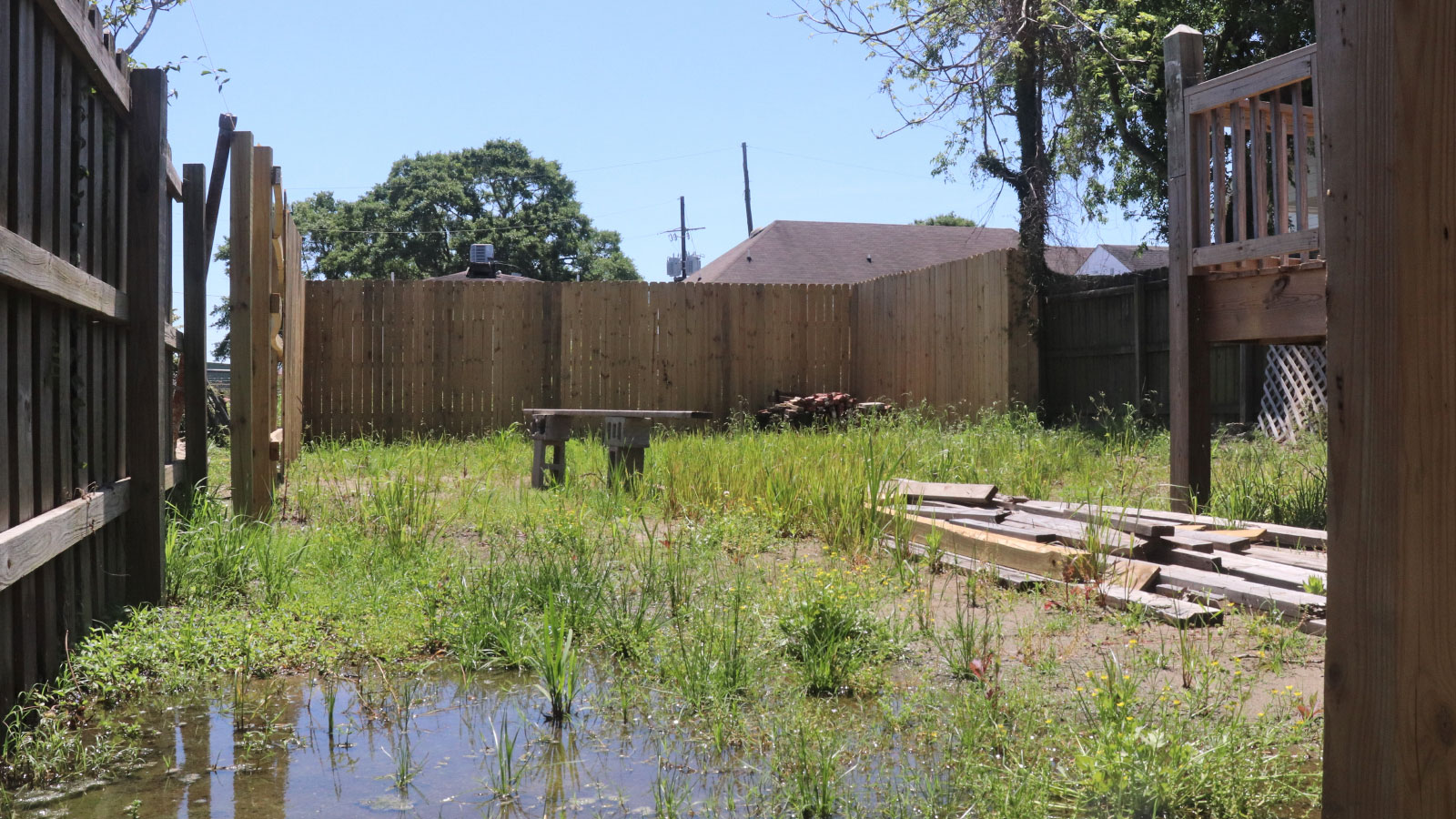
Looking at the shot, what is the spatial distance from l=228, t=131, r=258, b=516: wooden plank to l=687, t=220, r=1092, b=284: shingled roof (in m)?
18.9

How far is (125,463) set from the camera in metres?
3.78

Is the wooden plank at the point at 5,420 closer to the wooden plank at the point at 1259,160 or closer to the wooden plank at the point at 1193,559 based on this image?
the wooden plank at the point at 1193,559

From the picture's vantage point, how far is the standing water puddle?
234 cm

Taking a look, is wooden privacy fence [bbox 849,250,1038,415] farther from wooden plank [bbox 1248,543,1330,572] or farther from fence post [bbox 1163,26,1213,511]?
wooden plank [bbox 1248,543,1330,572]

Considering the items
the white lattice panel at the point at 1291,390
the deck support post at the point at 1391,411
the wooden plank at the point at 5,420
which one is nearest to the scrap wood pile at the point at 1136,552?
the deck support post at the point at 1391,411

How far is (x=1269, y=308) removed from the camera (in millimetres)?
5473

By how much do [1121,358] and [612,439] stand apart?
20.5ft

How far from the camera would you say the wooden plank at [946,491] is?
5672 millimetres

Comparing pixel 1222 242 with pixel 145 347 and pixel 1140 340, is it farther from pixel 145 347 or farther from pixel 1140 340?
pixel 1140 340

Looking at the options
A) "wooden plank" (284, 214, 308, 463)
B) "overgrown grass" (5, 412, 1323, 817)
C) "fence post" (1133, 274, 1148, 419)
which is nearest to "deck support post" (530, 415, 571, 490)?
"overgrown grass" (5, 412, 1323, 817)

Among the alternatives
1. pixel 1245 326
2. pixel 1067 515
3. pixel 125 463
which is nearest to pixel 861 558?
pixel 1067 515

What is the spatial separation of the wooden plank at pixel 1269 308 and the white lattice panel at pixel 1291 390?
421 cm

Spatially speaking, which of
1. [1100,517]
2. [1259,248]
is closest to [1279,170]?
[1259,248]

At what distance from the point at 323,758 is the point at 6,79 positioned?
1.74m
